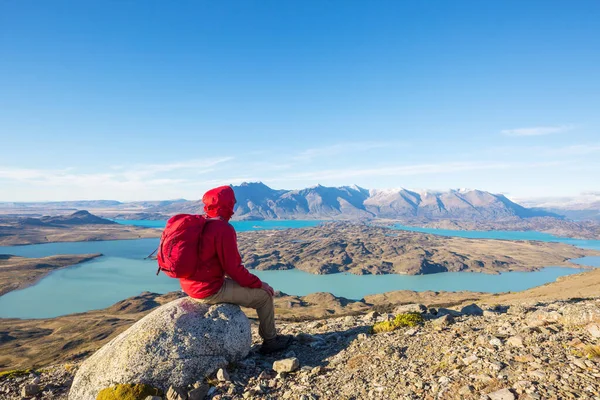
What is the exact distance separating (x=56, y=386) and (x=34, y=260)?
190m

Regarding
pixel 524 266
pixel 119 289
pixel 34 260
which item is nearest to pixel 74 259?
pixel 34 260

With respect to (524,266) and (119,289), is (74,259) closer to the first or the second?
(119,289)

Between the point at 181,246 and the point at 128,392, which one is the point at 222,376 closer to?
the point at 128,392

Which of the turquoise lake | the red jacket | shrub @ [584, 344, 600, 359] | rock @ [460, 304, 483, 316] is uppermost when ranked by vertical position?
the red jacket

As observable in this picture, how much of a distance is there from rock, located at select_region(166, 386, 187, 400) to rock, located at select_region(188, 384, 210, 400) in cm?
14

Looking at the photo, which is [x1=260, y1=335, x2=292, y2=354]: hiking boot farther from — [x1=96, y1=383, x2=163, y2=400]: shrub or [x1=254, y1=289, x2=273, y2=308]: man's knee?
[x1=96, y1=383, x2=163, y2=400]: shrub

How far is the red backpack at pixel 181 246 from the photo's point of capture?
679 cm

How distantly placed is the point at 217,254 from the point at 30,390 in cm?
542

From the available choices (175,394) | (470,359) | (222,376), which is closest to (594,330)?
(470,359)

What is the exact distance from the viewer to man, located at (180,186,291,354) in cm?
716

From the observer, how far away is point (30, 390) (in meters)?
7.52

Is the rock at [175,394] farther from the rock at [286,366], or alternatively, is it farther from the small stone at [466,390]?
the small stone at [466,390]

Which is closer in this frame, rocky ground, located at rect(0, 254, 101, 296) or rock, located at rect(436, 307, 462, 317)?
rock, located at rect(436, 307, 462, 317)

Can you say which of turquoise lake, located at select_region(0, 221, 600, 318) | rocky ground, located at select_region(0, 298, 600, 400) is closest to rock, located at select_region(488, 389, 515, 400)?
rocky ground, located at select_region(0, 298, 600, 400)
